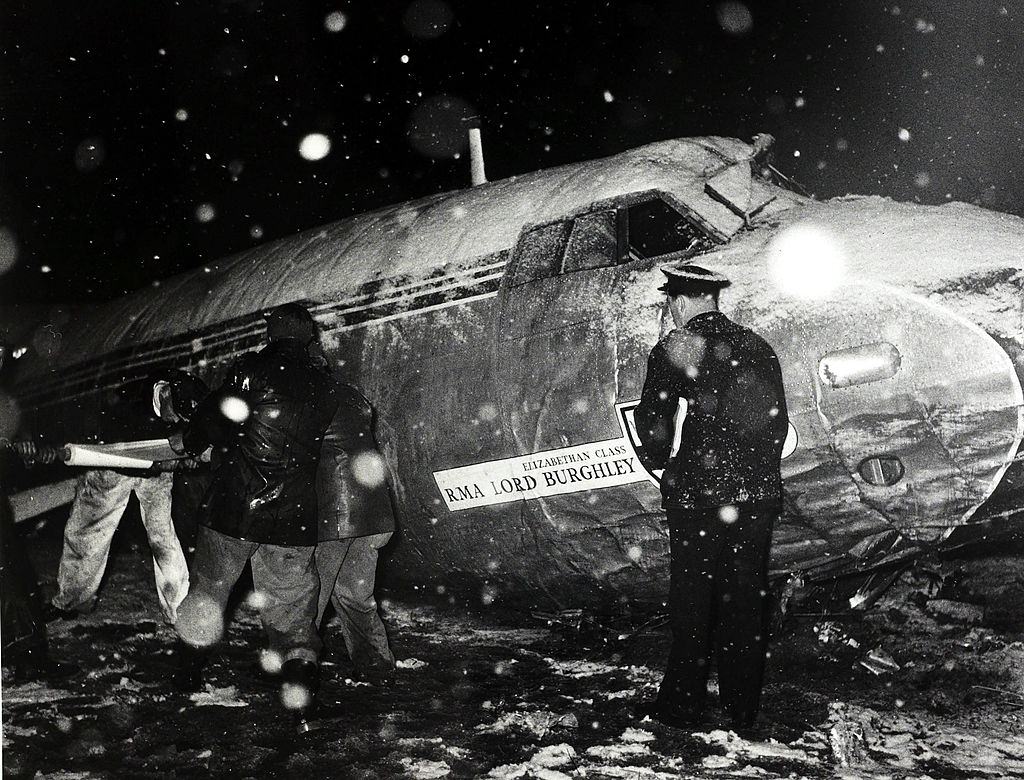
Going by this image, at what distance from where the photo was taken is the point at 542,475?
14.5 feet

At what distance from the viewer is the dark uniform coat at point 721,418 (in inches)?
138

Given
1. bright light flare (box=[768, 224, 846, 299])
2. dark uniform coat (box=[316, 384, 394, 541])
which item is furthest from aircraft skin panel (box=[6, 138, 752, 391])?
dark uniform coat (box=[316, 384, 394, 541])

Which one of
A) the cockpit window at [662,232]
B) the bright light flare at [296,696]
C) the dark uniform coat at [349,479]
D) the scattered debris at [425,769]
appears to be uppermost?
the cockpit window at [662,232]

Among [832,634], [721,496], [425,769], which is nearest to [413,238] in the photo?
[721,496]

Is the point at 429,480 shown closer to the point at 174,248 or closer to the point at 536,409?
the point at 536,409

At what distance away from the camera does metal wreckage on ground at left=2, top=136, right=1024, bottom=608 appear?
3.58m

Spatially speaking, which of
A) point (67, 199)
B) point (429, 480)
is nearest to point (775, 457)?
point (429, 480)

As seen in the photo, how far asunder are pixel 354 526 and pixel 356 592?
457 mm

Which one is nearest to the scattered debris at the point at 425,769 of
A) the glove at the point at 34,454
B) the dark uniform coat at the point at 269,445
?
the dark uniform coat at the point at 269,445

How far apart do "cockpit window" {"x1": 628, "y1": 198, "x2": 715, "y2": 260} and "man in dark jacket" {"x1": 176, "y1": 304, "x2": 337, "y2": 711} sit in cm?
214

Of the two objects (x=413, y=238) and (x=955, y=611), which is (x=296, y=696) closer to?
(x=413, y=238)

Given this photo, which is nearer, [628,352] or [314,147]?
[628,352]

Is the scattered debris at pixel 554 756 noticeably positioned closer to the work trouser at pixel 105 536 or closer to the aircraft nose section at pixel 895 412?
the aircraft nose section at pixel 895 412

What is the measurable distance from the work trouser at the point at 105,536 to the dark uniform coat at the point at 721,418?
154 inches
